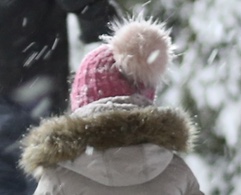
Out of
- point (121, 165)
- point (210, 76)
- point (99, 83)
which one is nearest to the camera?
point (121, 165)

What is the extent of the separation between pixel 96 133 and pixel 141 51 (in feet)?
1.05

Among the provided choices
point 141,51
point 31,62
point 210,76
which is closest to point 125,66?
point 141,51

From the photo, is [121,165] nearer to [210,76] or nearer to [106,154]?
[106,154]

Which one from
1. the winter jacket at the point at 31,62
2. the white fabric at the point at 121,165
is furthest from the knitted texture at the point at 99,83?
the winter jacket at the point at 31,62

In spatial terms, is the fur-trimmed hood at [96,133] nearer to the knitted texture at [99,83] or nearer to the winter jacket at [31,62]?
the knitted texture at [99,83]

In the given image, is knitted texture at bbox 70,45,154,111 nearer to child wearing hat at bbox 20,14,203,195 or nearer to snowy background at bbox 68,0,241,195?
child wearing hat at bbox 20,14,203,195

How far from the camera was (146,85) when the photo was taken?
2.62 meters

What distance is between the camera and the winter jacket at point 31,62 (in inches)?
125

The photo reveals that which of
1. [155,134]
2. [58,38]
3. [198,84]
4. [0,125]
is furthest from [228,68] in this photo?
[155,134]

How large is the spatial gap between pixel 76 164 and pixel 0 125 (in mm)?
786

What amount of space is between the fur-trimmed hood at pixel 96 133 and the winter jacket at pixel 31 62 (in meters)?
0.63

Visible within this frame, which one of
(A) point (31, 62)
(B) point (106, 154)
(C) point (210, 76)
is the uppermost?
(B) point (106, 154)

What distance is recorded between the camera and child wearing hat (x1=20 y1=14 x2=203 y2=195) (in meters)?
2.45

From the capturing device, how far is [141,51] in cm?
262
